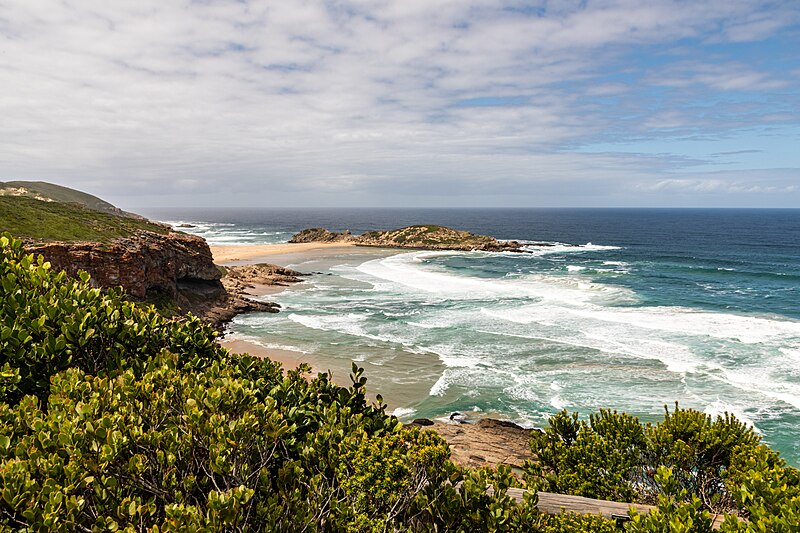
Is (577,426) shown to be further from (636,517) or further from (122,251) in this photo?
(122,251)

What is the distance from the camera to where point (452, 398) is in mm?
25156

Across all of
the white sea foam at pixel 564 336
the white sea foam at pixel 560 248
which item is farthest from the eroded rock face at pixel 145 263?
the white sea foam at pixel 560 248

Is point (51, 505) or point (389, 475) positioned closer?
point (51, 505)

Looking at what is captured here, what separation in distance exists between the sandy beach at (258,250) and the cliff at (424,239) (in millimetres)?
5242

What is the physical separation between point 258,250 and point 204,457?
98354 millimetres

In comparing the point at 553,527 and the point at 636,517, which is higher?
the point at 636,517

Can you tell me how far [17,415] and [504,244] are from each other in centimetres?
10420

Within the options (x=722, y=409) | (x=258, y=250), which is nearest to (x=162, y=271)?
(x=722, y=409)

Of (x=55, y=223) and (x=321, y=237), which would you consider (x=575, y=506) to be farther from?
(x=321, y=237)

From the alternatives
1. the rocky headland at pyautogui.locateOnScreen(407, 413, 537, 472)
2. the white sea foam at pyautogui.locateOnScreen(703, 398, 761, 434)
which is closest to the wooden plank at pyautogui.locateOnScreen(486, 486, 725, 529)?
the rocky headland at pyautogui.locateOnScreen(407, 413, 537, 472)

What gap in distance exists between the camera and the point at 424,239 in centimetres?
11156

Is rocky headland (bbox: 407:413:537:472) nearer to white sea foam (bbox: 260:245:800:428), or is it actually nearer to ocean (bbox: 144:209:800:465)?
ocean (bbox: 144:209:800:465)

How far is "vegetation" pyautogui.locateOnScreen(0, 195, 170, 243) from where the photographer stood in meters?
34.7

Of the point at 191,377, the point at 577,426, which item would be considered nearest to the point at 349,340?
the point at 577,426
